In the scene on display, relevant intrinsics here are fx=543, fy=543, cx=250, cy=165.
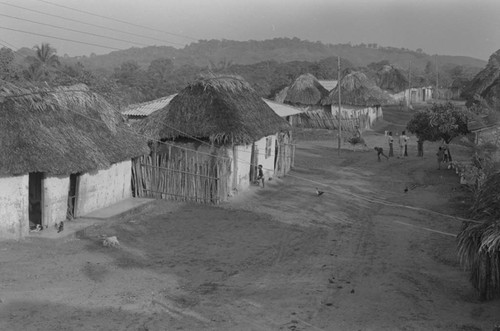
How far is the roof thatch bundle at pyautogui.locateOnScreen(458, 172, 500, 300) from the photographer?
8.12 metres

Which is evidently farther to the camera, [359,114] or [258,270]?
[359,114]

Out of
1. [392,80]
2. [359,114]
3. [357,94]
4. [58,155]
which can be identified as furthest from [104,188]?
[392,80]

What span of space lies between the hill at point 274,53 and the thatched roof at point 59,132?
131 meters

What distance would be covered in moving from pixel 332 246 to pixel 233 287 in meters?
3.40

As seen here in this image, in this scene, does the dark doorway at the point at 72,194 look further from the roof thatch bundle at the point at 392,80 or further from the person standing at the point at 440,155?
the roof thatch bundle at the point at 392,80

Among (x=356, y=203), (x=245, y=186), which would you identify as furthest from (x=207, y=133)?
(x=356, y=203)

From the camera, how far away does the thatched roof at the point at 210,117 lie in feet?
54.0

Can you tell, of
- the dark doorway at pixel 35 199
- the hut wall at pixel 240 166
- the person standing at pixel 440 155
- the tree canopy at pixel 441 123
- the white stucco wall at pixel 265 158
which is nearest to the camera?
the dark doorway at pixel 35 199

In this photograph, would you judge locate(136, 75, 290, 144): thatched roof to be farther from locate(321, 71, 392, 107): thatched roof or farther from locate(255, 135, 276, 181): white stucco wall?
locate(321, 71, 392, 107): thatched roof

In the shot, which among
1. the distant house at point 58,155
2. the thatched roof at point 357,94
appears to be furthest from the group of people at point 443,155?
the thatched roof at point 357,94

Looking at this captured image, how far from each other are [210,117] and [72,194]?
4.91 m

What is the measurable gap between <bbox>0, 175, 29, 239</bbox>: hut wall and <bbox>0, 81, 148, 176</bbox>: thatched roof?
376mm

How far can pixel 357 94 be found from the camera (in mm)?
35438

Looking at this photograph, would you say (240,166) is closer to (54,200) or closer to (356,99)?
(54,200)
